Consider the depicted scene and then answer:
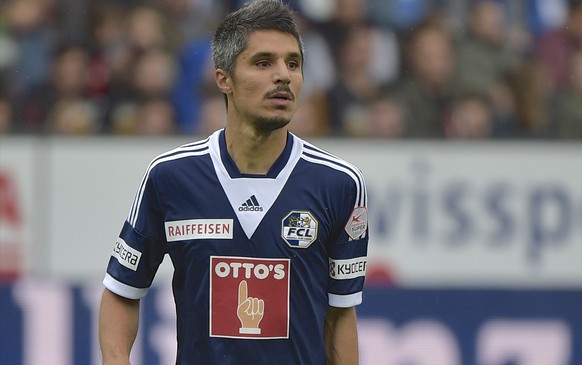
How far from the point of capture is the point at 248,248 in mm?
3980

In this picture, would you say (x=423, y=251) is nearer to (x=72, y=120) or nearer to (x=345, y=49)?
(x=345, y=49)

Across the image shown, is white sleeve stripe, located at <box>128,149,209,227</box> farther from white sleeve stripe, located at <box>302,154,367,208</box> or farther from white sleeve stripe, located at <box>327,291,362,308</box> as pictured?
white sleeve stripe, located at <box>327,291,362,308</box>

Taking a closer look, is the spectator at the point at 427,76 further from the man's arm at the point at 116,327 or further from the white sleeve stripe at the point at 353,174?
the man's arm at the point at 116,327

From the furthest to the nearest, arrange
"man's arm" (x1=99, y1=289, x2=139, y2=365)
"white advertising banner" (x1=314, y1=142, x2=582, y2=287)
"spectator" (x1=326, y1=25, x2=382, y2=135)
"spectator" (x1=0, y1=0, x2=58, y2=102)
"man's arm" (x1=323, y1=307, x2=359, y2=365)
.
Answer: "white advertising banner" (x1=314, y1=142, x2=582, y2=287) < "spectator" (x1=326, y1=25, x2=382, y2=135) < "spectator" (x1=0, y1=0, x2=58, y2=102) < "man's arm" (x1=323, y1=307, x2=359, y2=365) < "man's arm" (x1=99, y1=289, x2=139, y2=365)

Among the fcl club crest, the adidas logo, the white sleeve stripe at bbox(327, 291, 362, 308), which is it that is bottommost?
→ the white sleeve stripe at bbox(327, 291, 362, 308)

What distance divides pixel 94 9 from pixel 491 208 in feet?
11.2

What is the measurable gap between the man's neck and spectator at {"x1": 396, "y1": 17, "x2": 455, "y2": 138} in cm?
557

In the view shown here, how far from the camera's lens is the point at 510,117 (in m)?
9.83

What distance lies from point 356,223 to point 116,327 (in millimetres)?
851

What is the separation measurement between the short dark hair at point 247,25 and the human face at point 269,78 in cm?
2

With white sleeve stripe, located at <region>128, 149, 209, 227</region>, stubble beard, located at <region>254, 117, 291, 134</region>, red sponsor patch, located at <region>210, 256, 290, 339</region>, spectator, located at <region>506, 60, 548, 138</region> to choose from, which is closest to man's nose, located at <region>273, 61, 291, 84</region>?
stubble beard, located at <region>254, 117, 291, 134</region>

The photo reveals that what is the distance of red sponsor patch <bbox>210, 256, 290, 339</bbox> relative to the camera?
13.0ft

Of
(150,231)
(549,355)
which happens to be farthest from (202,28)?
(150,231)

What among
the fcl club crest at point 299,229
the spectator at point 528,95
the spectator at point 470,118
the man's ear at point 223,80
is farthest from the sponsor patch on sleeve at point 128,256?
the spectator at point 528,95
